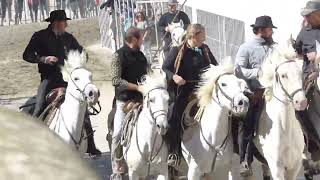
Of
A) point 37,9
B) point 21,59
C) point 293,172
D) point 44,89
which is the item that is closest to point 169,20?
point 44,89

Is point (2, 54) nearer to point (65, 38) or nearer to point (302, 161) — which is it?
point (65, 38)

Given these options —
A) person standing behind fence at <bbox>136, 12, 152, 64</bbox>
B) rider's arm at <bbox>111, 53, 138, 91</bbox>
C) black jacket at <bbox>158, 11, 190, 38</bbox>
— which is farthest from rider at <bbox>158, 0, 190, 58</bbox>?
rider's arm at <bbox>111, 53, 138, 91</bbox>

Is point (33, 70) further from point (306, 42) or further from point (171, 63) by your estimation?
point (306, 42)

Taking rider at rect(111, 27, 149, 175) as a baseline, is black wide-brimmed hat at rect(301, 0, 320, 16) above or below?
above

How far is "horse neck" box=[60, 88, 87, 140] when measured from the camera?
6.42 m

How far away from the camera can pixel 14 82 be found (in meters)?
17.9

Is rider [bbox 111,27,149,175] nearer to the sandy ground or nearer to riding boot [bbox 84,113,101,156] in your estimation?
riding boot [bbox 84,113,101,156]

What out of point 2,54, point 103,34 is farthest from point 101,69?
point 2,54

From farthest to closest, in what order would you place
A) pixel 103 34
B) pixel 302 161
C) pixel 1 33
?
pixel 1 33
pixel 103 34
pixel 302 161

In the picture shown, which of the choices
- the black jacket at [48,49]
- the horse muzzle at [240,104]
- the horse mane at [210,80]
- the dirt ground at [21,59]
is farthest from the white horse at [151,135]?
the dirt ground at [21,59]

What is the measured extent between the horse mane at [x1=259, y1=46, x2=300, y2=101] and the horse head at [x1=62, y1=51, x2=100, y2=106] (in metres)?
1.66

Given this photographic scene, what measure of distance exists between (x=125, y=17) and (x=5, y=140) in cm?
1739

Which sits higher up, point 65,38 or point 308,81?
point 65,38

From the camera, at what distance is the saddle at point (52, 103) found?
22.1ft
